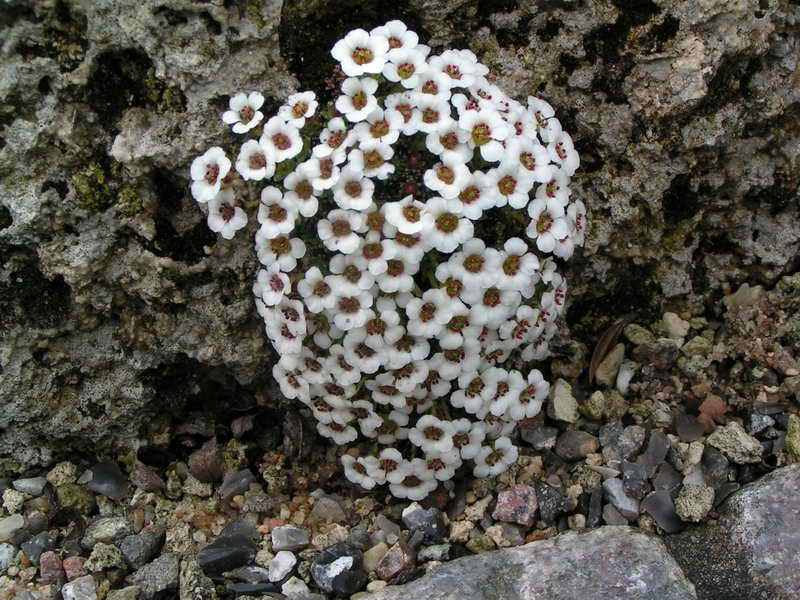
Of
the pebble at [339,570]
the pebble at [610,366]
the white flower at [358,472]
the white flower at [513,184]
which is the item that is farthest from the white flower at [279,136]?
the pebble at [610,366]

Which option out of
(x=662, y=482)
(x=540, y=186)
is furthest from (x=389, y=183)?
(x=662, y=482)

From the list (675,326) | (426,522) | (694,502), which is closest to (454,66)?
(675,326)

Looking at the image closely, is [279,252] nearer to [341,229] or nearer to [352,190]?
[341,229]

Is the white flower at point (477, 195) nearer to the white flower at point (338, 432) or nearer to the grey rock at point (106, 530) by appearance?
the white flower at point (338, 432)

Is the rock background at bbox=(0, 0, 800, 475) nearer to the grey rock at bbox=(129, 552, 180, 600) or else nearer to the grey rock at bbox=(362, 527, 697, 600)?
the grey rock at bbox=(129, 552, 180, 600)

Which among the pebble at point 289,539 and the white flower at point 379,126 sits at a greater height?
the white flower at point 379,126

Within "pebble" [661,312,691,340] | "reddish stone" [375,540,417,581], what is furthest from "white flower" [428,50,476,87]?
"reddish stone" [375,540,417,581]
